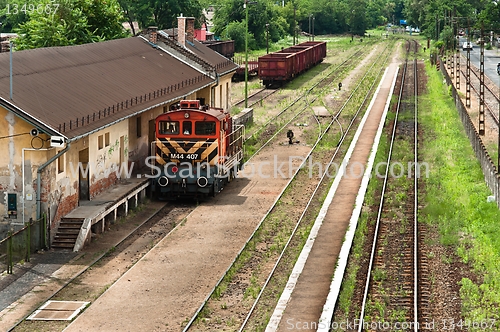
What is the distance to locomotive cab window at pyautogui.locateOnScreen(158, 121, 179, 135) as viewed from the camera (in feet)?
90.1

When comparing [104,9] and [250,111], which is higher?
[104,9]

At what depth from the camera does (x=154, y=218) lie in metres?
26.1

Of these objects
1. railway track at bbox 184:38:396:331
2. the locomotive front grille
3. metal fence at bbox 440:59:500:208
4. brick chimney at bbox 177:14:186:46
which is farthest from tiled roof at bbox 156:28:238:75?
the locomotive front grille

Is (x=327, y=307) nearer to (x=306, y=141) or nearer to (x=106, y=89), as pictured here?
(x=106, y=89)

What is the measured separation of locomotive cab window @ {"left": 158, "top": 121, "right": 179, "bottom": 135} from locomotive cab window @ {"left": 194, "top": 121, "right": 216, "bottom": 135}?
0.66 meters

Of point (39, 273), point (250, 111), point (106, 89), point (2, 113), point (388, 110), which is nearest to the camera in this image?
point (39, 273)

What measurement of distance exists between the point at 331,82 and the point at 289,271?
4932 cm

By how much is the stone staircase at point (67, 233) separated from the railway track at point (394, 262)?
7924mm

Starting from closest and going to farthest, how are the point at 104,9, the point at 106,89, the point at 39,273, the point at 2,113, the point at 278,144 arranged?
the point at 39,273 → the point at 2,113 → the point at 106,89 → the point at 278,144 → the point at 104,9

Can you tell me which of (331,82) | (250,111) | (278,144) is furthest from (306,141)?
(331,82)

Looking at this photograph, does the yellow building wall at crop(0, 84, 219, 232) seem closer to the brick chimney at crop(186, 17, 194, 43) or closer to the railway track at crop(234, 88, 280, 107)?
the brick chimney at crop(186, 17, 194, 43)

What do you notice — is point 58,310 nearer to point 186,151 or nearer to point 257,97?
point 186,151

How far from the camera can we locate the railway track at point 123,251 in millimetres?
18250

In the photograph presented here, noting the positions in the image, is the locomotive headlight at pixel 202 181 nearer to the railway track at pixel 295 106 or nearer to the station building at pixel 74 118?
the station building at pixel 74 118
